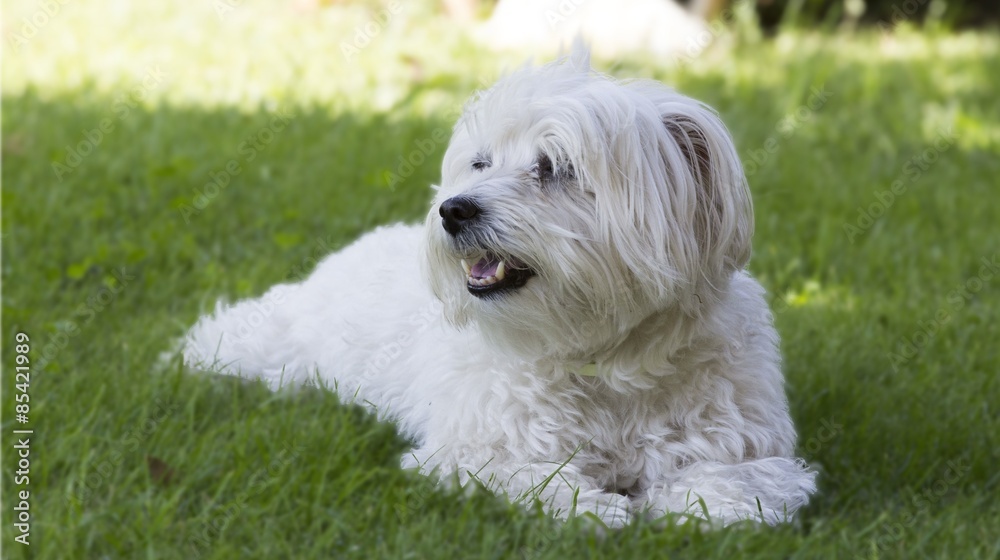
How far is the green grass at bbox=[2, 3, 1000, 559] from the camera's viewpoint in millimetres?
3191

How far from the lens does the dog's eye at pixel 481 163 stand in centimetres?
335

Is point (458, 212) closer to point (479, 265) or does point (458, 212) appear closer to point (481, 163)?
point (479, 265)

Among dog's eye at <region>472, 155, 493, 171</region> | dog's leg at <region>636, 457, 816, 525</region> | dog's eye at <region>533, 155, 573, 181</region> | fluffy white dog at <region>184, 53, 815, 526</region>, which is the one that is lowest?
dog's leg at <region>636, 457, 816, 525</region>

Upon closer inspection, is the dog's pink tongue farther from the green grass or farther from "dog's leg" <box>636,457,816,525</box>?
"dog's leg" <box>636,457,816,525</box>

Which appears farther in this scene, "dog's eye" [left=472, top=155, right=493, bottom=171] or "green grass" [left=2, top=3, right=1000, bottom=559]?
"dog's eye" [left=472, top=155, right=493, bottom=171]

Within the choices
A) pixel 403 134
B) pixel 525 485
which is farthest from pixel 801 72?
pixel 525 485

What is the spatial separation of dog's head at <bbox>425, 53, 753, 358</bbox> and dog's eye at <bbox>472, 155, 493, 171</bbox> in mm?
15

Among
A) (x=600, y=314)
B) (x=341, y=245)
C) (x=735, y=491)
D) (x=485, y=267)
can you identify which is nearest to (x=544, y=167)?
(x=485, y=267)

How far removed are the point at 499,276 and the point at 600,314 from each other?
0.29m

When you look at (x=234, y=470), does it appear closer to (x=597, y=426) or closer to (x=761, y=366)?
(x=597, y=426)

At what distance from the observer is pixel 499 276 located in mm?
3180

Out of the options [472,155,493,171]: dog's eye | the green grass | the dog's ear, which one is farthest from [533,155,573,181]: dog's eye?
the green grass

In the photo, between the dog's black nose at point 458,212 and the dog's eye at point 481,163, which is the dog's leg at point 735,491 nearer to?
the dog's black nose at point 458,212

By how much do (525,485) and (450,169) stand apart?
0.94 m
